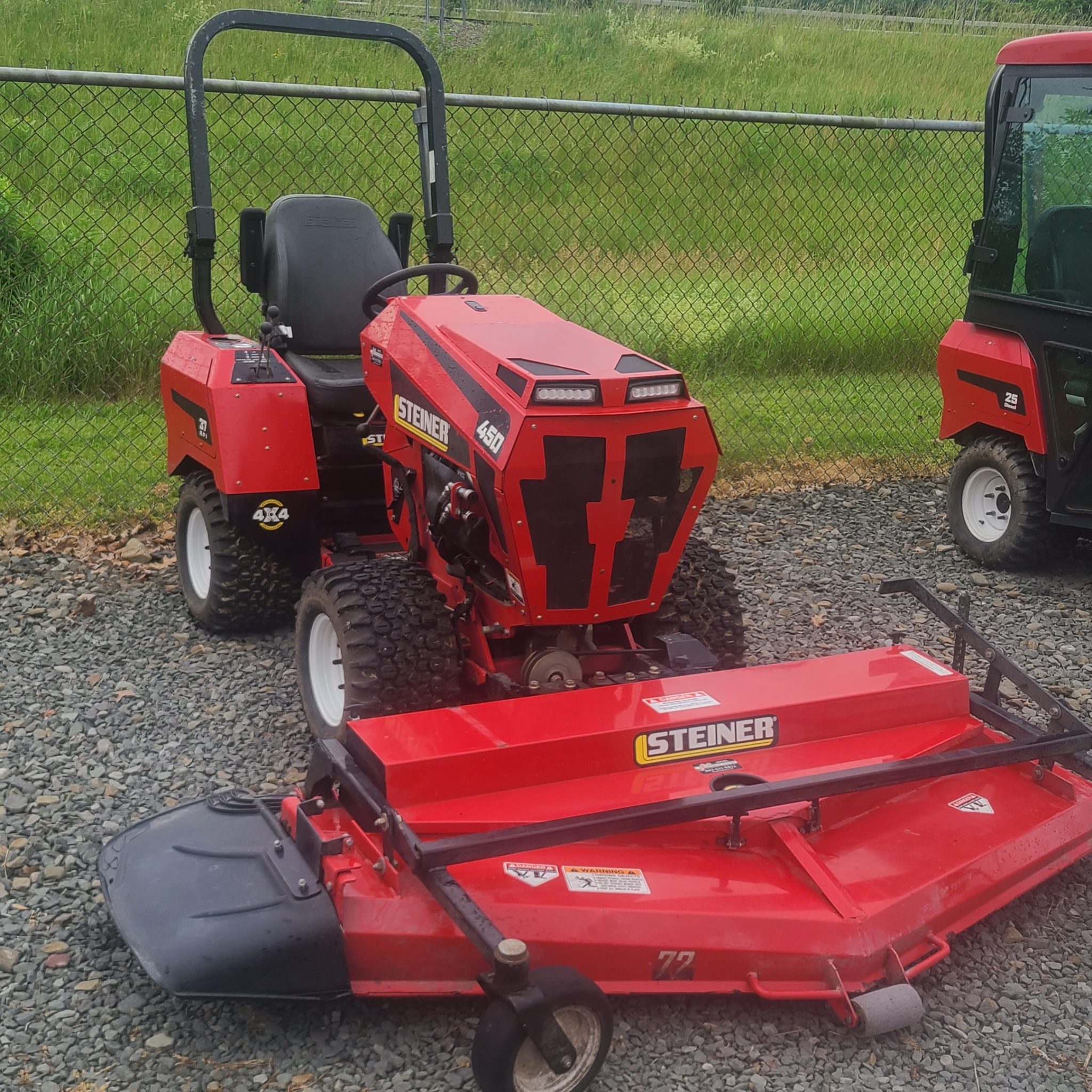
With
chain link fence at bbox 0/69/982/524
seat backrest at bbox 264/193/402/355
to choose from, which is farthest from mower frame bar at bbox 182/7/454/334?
chain link fence at bbox 0/69/982/524

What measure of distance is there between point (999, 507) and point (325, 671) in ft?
10.5

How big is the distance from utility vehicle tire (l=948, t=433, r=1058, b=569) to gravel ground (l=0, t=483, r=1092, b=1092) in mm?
546

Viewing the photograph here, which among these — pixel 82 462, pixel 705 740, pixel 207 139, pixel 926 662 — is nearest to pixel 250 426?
pixel 207 139

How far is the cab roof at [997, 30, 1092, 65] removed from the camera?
15.5 ft

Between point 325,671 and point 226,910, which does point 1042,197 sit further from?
point 226,910

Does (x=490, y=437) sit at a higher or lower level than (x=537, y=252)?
higher

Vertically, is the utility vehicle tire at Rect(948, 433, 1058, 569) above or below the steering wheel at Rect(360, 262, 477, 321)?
below

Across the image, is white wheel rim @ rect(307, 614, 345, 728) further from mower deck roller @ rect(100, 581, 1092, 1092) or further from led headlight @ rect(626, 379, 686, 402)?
led headlight @ rect(626, 379, 686, 402)

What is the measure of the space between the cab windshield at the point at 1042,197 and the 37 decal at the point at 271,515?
10.1ft

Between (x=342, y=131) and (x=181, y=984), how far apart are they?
970cm

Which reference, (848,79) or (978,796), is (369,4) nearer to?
(848,79)

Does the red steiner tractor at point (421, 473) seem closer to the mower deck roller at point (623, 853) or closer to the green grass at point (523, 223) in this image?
the mower deck roller at point (623, 853)

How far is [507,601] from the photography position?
3004mm

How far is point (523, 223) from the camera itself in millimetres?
9570
